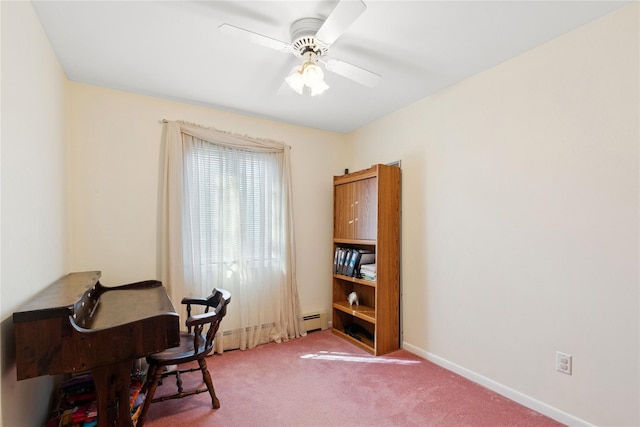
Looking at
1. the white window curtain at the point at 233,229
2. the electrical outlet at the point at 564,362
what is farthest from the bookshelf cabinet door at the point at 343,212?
the electrical outlet at the point at 564,362

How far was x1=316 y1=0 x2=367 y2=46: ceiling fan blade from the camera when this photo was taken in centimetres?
131

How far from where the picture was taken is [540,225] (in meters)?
1.97

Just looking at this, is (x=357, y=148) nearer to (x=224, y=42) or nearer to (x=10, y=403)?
(x=224, y=42)

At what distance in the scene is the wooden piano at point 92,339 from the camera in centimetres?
126

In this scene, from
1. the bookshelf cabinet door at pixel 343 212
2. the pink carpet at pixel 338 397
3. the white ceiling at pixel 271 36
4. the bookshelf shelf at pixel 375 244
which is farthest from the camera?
the bookshelf cabinet door at pixel 343 212

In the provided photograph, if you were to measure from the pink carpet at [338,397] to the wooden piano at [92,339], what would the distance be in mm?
593

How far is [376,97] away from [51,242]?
2685 millimetres

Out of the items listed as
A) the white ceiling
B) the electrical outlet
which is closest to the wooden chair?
the white ceiling

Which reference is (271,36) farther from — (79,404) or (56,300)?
(79,404)

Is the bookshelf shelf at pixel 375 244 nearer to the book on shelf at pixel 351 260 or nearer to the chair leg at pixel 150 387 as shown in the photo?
the book on shelf at pixel 351 260

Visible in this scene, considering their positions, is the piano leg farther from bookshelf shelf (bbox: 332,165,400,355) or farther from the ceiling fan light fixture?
bookshelf shelf (bbox: 332,165,400,355)

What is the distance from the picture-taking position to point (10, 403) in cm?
132

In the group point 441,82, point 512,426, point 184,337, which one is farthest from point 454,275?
point 184,337

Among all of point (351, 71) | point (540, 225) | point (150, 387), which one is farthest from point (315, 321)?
point (351, 71)
